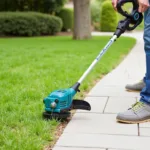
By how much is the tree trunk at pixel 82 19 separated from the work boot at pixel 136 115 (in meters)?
12.0

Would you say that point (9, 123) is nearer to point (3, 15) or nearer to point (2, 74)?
point (2, 74)

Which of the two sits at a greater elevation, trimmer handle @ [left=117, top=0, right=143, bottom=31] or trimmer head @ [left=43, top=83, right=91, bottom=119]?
trimmer handle @ [left=117, top=0, right=143, bottom=31]

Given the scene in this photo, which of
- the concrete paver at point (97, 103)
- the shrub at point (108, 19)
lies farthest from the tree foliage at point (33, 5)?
the concrete paver at point (97, 103)

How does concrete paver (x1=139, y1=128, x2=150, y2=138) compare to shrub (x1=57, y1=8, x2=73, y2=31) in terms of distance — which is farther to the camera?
shrub (x1=57, y1=8, x2=73, y2=31)

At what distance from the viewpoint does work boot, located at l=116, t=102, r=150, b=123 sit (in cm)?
361

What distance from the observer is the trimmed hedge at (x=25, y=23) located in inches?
734

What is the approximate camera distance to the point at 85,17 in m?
15.5

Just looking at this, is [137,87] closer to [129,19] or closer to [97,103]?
[97,103]

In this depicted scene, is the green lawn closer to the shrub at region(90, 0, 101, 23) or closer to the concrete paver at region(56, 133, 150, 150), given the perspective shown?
the concrete paver at region(56, 133, 150, 150)

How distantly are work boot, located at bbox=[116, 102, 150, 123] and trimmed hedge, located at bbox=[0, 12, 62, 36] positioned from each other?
1546 centimetres

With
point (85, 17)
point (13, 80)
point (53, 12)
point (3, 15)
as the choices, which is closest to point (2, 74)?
point (13, 80)

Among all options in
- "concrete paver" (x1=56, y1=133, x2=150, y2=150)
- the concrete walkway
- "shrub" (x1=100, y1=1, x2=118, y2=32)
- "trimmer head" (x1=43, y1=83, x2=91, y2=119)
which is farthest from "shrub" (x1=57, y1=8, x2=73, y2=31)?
"concrete paver" (x1=56, y1=133, x2=150, y2=150)

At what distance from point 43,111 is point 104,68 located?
3196mm

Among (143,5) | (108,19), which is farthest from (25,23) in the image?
(143,5)
